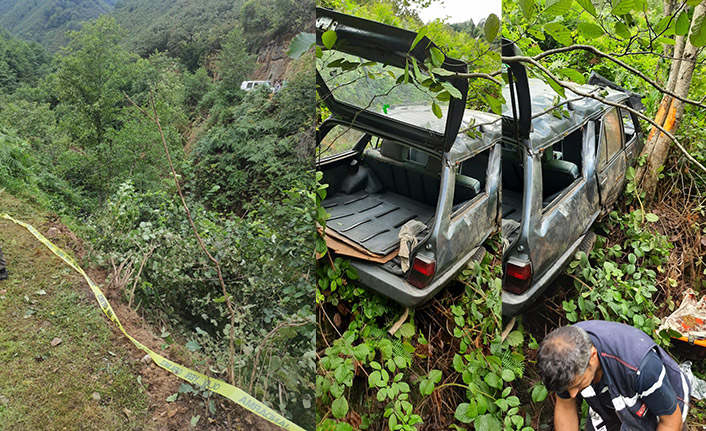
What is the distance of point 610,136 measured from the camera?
1.40 m

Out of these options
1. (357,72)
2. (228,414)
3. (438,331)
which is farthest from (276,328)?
(357,72)

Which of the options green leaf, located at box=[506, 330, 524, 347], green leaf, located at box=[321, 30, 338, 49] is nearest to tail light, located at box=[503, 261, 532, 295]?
green leaf, located at box=[506, 330, 524, 347]

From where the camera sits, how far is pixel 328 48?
118 cm

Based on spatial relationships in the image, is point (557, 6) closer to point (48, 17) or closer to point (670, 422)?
point (670, 422)

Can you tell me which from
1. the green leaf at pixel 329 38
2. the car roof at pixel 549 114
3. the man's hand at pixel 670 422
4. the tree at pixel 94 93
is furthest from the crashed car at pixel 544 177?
the tree at pixel 94 93

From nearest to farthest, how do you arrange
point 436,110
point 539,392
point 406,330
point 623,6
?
point 623,6, point 436,110, point 406,330, point 539,392

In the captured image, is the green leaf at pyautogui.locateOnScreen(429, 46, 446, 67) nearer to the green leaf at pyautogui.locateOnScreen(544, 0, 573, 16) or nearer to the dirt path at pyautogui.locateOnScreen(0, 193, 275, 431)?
the green leaf at pyautogui.locateOnScreen(544, 0, 573, 16)

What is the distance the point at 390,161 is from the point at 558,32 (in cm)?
63

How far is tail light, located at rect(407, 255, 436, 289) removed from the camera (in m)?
1.19

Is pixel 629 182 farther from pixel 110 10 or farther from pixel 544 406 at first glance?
pixel 110 10

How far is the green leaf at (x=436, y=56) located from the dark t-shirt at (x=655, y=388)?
3.38ft

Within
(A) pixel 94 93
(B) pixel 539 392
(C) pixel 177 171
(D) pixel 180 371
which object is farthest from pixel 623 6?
(D) pixel 180 371

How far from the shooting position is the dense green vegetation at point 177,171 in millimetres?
1516

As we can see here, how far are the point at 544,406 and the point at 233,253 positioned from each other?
4.06 feet
